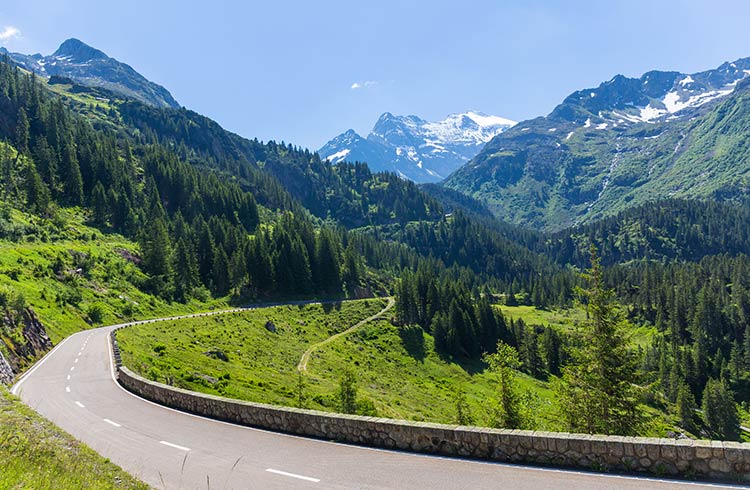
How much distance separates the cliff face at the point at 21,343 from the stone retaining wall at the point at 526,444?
29.2 m

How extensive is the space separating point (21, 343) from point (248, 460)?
135 feet

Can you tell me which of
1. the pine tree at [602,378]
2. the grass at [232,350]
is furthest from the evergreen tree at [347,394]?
the pine tree at [602,378]

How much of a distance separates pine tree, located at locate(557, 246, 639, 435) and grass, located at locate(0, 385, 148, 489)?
27635 millimetres

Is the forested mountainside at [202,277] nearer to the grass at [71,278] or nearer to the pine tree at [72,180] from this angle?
the grass at [71,278]

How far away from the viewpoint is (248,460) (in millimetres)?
16812

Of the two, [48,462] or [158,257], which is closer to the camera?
[48,462]

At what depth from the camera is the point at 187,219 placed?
583 ft

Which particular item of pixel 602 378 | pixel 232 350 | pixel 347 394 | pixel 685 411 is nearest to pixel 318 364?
pixel 232 350

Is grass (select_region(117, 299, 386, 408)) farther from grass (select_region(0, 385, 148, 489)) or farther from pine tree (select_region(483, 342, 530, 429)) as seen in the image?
pine tree (select_region(483, 342, 530, 429))

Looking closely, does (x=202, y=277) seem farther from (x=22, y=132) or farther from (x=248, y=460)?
(x=248, y=460)

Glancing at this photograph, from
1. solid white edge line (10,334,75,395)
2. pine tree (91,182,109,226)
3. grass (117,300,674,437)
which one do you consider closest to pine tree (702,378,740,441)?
grass (117,300,674,437)

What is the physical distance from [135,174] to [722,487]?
218m

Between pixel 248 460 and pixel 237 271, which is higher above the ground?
pixel 248 460

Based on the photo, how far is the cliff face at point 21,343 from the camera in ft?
121
